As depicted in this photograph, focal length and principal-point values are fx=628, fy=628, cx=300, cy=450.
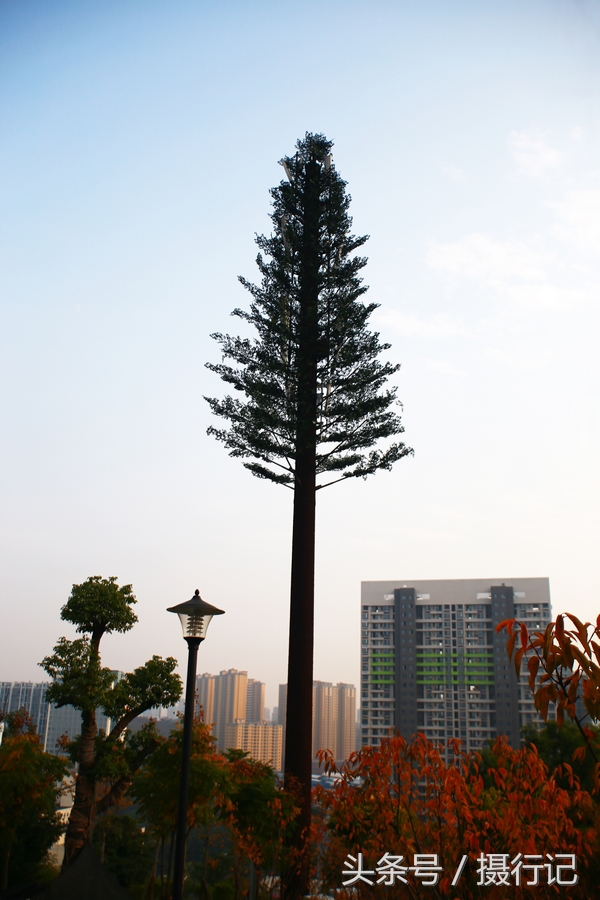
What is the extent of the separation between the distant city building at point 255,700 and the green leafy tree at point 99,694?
67.1m

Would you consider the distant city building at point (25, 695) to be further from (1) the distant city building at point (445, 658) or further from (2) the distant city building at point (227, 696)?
(1) the distant city building at point (445, 658)

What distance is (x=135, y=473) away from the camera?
580 inches

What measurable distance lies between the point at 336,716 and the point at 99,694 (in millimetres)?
74433

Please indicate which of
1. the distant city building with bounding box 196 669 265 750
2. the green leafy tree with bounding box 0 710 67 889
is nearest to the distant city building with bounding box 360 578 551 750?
the distant city building with bounding box 196 669 265 750

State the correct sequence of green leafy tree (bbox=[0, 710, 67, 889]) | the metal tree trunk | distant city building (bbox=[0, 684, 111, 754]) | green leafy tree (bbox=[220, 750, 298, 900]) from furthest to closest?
distant city building (bbox=[0, 684, 111, 754]) → green leafy tree (bbox=[0, 710, 67, 889]) → the metal tree trunk → green leafy tree (bbox=[220, 750, 298, 900])

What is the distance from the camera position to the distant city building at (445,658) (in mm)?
51781

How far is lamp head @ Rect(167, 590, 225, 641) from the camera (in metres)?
5.71

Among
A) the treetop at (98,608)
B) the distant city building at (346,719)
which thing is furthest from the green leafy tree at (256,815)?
the distant city building at (346,719)

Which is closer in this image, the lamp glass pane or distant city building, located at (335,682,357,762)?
the lamp glass pane

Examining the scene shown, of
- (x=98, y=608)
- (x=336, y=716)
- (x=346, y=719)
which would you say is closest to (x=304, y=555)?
(x=98, y=608)

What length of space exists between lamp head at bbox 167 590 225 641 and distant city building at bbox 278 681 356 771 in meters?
74.2

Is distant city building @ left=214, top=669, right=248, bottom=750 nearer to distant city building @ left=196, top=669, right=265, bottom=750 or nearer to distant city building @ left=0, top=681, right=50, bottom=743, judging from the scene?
distant city building @ left=196, top=669, right=265, bottom=750

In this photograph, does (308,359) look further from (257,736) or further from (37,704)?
(257,736)

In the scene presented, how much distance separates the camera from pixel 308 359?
10.5 meters
